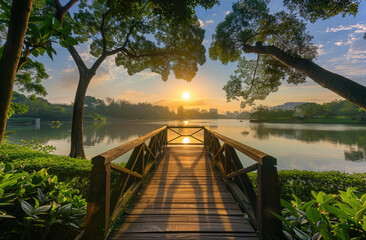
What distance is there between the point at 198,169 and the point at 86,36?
36.9ft

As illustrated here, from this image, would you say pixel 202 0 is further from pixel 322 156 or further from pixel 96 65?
pixel 322 156

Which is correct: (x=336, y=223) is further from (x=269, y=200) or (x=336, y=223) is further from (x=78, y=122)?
(x=78, y=122)

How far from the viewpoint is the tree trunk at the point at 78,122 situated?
7.67 meters

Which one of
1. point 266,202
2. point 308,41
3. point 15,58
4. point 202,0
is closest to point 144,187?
point 266,202

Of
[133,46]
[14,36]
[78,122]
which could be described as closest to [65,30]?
→ [14,36]

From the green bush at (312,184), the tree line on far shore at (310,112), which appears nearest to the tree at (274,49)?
the green bush at (312,184)

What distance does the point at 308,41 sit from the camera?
6.87 m

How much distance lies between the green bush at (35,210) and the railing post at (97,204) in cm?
13

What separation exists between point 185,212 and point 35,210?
1921mm

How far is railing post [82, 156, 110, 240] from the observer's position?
1.60m

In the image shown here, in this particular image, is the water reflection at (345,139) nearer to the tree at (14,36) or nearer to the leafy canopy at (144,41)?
→ the leafy canopy at (144,41)

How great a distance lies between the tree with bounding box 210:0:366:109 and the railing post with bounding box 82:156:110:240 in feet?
17.9

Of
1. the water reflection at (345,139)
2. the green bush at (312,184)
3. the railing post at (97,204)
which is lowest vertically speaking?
the water reflection at (345,139)

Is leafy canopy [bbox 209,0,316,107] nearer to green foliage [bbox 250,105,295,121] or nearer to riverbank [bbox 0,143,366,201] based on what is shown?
riverbank [bbox 0,143,366,201]
